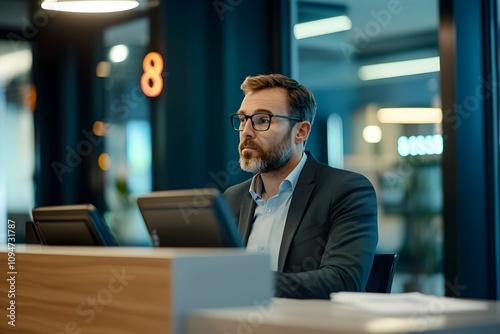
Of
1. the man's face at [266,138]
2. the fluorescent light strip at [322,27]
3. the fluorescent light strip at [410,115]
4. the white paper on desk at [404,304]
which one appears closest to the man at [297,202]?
the man's face at [266,138]

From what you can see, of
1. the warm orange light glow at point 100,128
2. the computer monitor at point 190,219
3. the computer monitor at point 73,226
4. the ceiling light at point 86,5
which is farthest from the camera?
the warm orange light glow at point 100,128

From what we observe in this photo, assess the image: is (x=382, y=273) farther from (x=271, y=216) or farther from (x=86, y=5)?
(x=86, y=5)

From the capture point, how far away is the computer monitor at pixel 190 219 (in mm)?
2330

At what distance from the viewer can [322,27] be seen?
5.53 metres

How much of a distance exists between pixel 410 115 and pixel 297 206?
57.8 inches

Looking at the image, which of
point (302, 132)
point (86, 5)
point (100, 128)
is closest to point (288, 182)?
point (302, 132)

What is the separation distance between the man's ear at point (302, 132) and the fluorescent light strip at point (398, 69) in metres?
1.01

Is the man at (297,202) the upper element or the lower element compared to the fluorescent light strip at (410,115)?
lower

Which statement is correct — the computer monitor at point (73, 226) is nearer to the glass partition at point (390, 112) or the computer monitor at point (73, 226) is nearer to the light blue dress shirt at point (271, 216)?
the light blue dress shirt at point (271, 216)

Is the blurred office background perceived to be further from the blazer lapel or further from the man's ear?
the blazer lapel


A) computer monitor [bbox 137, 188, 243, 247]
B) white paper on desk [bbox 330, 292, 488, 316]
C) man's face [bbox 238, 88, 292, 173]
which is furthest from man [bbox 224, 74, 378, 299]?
white paper on desk [bbox 330, 292, 488, 316]

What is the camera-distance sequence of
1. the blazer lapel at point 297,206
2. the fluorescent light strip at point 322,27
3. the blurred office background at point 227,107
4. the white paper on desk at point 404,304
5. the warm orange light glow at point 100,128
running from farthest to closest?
the warm orange light glow at point 100,128 < the fluorescent light strip at point 322,27 < the blurred office background at point 227,107 < the blazer lapel at point 297,206 < the white paper on desk at point 404,304

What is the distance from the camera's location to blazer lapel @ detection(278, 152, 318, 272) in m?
3.42

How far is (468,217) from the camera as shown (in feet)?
14.0
